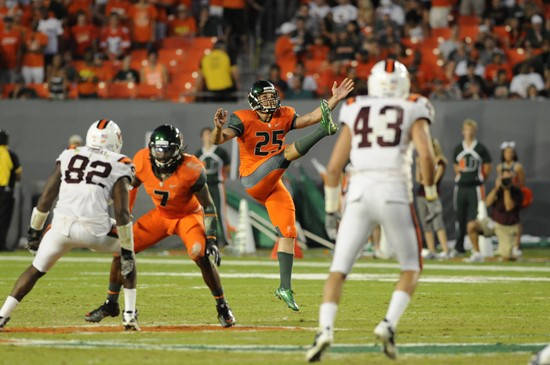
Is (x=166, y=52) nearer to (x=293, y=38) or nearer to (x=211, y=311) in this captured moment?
(x=293, y=38)

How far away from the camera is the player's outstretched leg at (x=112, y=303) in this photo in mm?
8320

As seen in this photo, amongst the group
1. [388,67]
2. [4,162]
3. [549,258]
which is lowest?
[549,258]

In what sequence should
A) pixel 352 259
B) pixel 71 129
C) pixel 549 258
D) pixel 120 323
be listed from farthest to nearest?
1. pixel 71 129
2. pixel 549 258
3. pixel 120 323
4. pixel 352 259

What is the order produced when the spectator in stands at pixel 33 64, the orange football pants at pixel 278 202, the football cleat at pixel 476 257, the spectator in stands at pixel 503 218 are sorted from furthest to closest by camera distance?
the spectator in stands at pixel 33 64 < the football cleat at pixel 476 257 < the spectator in stands at pixel 503 218 < the orange football pants at pixel 278 202

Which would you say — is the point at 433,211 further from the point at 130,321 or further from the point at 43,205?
the point at 43,205

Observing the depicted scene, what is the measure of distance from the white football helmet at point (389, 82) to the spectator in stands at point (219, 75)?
40.8 feet

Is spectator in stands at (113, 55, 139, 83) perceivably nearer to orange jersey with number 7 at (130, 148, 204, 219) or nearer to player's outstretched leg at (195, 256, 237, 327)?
→ orange jersey with number 7 at (130, 148, 204, 219)

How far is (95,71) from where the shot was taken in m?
20.4

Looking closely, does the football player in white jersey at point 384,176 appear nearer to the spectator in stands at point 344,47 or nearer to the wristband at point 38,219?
the wristband at point 38,219

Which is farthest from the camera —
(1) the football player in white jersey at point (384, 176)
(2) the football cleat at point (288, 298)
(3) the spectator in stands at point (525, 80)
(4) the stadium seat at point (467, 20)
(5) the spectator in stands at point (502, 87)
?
(4) the stadium seat at point (467, 20)

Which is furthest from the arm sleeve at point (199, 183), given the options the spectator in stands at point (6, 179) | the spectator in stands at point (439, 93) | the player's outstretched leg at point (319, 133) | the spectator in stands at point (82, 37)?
the spectator in stands at point (82, 37)

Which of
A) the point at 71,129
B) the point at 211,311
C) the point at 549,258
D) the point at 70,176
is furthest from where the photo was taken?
the point at 71,129

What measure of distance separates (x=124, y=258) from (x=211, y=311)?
5.66 feet

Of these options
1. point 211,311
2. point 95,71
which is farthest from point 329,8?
point 211,311
